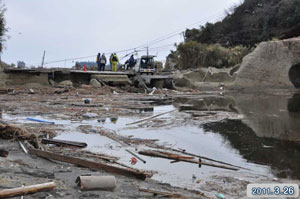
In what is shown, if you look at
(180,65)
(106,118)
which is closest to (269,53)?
(180,65)

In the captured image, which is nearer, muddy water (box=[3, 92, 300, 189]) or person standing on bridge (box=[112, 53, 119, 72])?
muddy water (box=[3, 92, 300, 189])

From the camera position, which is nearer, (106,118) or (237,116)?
(106,118)

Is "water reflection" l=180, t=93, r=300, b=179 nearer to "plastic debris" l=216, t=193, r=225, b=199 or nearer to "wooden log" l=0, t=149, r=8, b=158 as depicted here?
"plastic debris" l=216, t=193, r=225, b=199

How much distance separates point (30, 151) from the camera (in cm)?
793

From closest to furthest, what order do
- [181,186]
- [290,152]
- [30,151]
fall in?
[181,186] → [30,151] → [290,152]

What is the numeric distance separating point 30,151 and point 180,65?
3838 centimetres

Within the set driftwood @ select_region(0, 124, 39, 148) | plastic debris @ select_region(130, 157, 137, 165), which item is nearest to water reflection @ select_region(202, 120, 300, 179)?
plastic debris @ select_region(130, 157, 137, 165)

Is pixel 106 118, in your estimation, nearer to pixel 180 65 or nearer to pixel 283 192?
pixel 283 192

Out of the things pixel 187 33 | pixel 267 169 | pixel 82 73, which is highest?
pixel 187 33

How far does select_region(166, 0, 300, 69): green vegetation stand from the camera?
44.3 metres

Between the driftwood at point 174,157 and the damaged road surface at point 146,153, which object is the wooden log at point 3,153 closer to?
the damaged road surface at point 146,153
